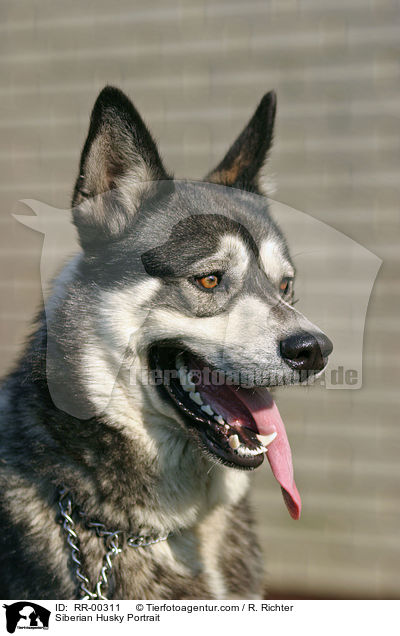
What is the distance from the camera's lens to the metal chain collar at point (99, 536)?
167 cm

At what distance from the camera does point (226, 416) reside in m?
1.74

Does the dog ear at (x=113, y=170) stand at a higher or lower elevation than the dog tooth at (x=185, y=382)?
higher

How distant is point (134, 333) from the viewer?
171cm

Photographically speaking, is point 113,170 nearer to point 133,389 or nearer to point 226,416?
point 133,389

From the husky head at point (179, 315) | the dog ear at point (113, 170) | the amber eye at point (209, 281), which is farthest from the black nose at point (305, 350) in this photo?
the dog ear at point (113, 170)

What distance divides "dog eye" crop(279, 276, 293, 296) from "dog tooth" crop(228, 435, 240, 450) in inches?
23.5

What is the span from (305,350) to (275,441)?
35 cm

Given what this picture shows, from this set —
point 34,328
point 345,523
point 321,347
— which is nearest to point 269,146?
point 321,347

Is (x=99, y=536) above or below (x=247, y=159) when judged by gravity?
below
